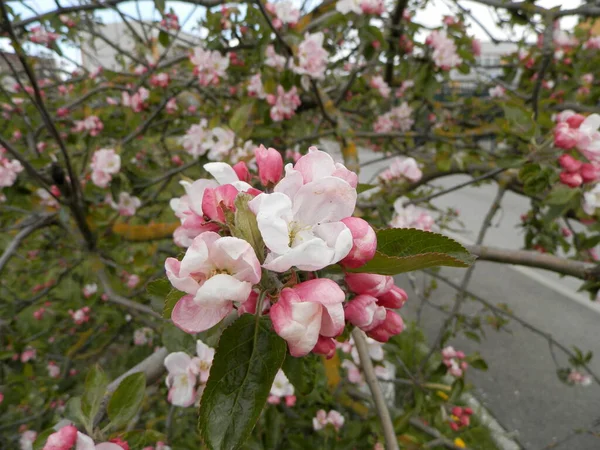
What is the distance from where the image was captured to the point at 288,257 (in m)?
0.40

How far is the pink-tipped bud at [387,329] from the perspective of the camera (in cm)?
61

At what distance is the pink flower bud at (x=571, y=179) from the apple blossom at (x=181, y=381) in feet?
3.72

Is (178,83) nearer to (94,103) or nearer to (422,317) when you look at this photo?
(94,103)

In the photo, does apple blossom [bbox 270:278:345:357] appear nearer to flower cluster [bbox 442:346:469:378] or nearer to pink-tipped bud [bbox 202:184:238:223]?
pink-tipped bud [bbox 202:184:238:223]

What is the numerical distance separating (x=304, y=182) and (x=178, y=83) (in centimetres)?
250

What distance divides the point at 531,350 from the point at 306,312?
457 cm

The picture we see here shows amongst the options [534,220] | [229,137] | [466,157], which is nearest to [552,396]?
[534,220]

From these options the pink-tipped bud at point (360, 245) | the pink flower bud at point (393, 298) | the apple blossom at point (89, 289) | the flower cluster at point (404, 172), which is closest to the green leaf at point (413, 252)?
the pink-tipped bud at point (360, 245)

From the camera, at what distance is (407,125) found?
372cm

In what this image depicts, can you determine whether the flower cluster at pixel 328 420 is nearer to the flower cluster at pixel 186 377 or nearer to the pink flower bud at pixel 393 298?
the flower cluster at pixel 186 377

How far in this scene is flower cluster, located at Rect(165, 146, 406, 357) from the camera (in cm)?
40

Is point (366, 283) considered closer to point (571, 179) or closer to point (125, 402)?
point (125, 402)

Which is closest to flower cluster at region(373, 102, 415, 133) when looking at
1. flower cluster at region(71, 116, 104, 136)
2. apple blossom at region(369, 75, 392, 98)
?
apple blossom at region(369, 75, 392, 98)

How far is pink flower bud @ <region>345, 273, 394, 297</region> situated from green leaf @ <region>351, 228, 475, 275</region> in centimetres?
4
